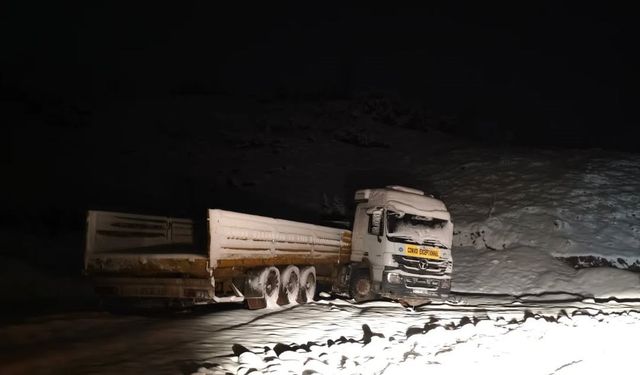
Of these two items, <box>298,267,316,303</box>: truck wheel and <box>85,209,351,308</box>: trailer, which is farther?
<box>298,267,316,303</box>: truck wheel

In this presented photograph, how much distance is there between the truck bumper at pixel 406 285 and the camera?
49.9 ft

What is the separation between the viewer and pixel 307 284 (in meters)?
14.3

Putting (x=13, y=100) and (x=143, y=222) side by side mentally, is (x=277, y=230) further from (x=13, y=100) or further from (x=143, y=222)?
(x=13, y=100)

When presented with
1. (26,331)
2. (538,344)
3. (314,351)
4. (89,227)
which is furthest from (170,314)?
(538,344)

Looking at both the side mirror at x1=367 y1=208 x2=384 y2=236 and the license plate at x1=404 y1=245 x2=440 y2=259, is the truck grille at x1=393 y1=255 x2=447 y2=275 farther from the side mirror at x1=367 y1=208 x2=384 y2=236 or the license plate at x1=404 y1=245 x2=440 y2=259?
the side mirror at x1=367 y1=208 x2=384 y2=236

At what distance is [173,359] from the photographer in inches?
293

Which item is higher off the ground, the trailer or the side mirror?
the side mirror

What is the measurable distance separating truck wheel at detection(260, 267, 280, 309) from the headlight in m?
3.62

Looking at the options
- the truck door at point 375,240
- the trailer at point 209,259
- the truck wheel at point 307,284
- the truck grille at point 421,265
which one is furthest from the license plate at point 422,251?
the truck wheel at point 307,284

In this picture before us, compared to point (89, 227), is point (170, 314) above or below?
below

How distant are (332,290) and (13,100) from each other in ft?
126

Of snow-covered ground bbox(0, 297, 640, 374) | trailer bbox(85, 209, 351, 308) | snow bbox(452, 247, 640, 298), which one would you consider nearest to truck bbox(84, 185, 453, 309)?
trailer bbox(85, 209, 351, 308)

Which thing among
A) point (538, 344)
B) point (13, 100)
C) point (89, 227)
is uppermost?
point (13, 100)

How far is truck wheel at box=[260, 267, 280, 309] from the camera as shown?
12.1 metres
